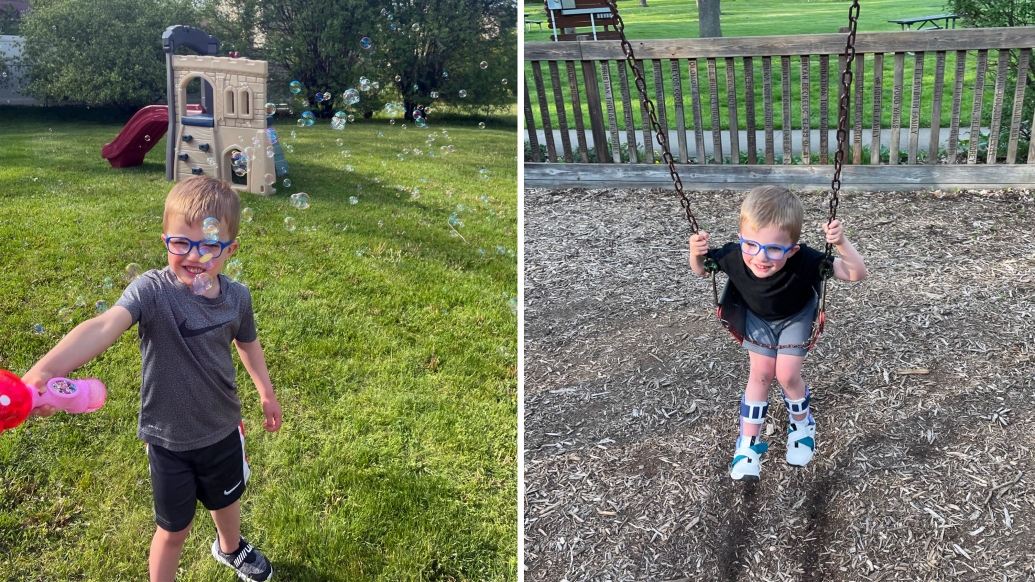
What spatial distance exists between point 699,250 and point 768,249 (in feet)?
0.77

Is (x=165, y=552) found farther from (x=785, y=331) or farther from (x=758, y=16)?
(x=758, y=16)

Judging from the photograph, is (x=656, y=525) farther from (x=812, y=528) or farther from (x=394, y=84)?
(x=394, y=84)

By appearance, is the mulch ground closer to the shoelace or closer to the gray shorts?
the gray shorts

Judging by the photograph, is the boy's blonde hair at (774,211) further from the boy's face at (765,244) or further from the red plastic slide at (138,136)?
the red plastic slide at (138,136)

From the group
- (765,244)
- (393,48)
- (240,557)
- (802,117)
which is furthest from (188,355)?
(393,48)

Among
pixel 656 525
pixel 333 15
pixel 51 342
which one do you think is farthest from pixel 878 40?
pixel 51 342

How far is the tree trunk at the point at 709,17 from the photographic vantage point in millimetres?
11555

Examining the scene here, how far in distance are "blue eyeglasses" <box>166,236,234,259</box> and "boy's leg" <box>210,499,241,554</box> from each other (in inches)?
31.1

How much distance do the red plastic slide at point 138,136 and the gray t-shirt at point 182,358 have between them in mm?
3642

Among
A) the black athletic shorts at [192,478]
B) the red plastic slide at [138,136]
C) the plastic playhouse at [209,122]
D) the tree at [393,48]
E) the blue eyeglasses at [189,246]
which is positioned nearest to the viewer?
the blue eyeglasses at [189,246]

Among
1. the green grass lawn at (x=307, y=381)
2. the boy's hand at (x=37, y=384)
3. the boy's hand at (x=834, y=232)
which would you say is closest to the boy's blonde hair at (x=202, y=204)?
the boy's hand at (x=37, y=384)

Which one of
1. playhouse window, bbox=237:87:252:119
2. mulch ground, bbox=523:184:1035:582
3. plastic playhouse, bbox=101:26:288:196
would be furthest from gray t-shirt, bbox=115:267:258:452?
playhouse window, bbox=237:87:252:119

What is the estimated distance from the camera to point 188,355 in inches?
79.0

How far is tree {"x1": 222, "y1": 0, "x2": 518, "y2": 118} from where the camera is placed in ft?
21.8
